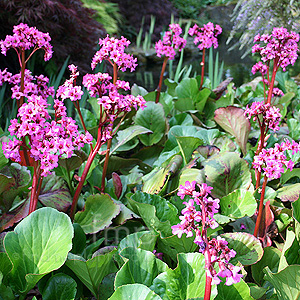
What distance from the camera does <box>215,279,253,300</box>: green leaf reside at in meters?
0.76

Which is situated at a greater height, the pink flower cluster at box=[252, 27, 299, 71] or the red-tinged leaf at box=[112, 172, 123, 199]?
the pink flower cluster at box=[252, 27, 299, 71]

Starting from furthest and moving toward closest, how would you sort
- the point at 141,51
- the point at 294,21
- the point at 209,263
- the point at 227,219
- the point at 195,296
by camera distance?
the point at 141,51 → the point at 294,21 → the point at 227,219 → the point at 195,296 → the point at 209,263

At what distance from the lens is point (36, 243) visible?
0.89 meters

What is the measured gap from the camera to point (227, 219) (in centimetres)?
103

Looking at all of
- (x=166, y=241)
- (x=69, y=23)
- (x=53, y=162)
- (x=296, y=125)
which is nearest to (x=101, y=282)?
(x=166, y=241)

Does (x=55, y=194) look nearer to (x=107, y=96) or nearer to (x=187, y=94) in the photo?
(x=107, y=96)

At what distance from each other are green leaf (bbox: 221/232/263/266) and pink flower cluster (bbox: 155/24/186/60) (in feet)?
3.73

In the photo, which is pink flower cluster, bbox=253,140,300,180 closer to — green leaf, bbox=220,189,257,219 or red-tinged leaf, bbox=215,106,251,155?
green leaf, bbox=220,189,257,219

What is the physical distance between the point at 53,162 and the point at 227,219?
53cm

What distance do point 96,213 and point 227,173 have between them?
0.49 meters

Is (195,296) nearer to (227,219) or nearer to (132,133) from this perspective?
(227,219)

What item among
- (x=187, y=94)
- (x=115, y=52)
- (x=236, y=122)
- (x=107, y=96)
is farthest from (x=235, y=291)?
(x=187, y=94)

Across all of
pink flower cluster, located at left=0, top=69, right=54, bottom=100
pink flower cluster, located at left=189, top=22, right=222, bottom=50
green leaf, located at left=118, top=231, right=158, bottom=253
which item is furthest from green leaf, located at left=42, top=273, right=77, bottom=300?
pink flower cluster, located at left=189, top=22, right=222, bottom=50

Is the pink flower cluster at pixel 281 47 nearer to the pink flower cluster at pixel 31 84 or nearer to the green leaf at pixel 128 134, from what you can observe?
the green leaf at pixel 128 134
